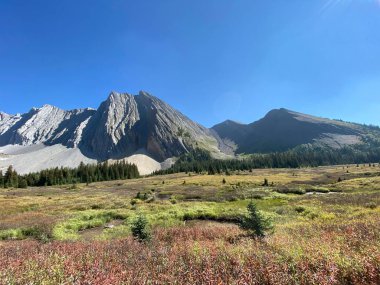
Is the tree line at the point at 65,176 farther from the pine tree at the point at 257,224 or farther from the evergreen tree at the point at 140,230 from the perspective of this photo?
the pine tree at the point at 257,224

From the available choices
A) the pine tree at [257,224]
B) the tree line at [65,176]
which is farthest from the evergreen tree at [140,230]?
the tree line at [65,176]

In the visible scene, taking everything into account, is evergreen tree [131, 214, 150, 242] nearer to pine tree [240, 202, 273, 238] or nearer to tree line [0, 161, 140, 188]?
pine tree [240, 202, 273, 238]

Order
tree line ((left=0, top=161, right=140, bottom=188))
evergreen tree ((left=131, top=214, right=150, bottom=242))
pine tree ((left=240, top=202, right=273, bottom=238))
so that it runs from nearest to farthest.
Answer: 1. evergreen tree ((left=131, top=214, right=150, bottom=242))
2. pine tree ((left=240, top=202, right=273, bottom=238))
3. tree line ((left=0, top=161, right=140, bottom=188))

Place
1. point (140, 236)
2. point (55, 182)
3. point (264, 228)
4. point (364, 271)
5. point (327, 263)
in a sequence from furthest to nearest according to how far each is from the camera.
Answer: point (55, 182)
point (264, 228)
point (140, 236)
point (327, 263)
point (364, 271)

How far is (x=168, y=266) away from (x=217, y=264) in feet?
3.82

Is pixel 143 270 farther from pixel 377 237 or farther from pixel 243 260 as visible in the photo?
pixel 377 237

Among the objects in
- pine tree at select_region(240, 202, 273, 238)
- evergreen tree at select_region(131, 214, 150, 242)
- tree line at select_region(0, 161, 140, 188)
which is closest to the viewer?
evergreen tree at select_region(131, 214, 150, 242)

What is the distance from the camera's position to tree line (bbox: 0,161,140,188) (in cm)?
12564

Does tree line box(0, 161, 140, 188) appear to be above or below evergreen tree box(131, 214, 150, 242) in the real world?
above

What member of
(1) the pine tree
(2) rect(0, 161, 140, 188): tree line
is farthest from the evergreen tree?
(2) rect(0, 161, 140, 188): tree line

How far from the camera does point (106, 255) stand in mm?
8000

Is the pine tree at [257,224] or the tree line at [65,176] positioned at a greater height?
the tree line at [65,176]

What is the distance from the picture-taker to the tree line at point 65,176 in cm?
12564

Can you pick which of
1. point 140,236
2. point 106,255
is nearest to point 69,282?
point 106,255
